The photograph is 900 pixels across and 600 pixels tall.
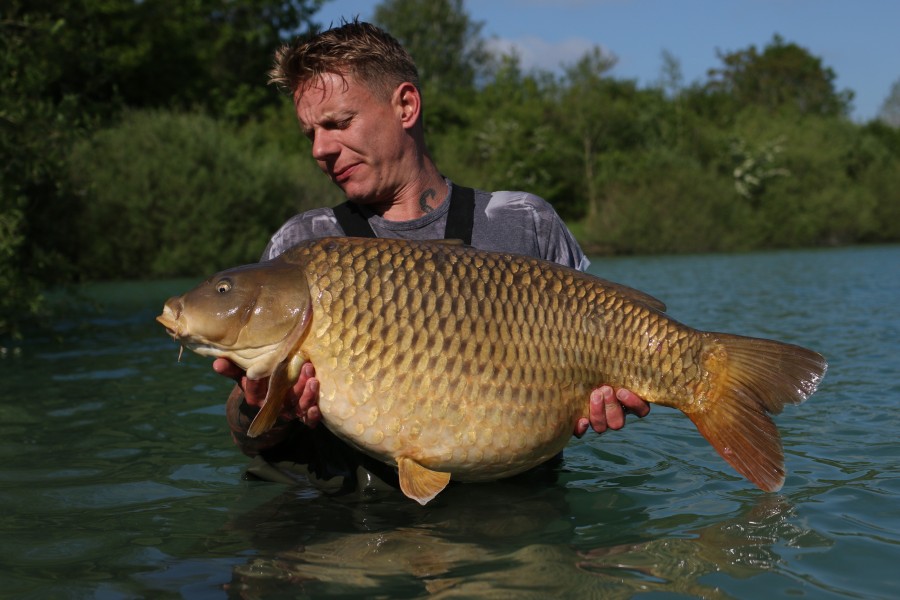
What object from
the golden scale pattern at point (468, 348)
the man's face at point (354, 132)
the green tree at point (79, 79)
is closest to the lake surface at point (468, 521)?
the golden scale pattern at point (468, 348)

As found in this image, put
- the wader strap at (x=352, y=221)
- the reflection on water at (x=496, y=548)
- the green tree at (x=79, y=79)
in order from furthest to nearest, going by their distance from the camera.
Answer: the green tree at (x=79, y=79)
the wader strap at (x=352, y=221)
the reflection on water at (x=496, y=548)

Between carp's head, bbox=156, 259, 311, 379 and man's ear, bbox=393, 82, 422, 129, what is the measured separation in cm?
99

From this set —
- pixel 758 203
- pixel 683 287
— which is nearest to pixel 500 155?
pixel 758 203

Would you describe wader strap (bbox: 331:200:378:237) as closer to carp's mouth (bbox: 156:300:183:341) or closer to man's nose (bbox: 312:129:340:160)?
man's nose (bbox: 312:129:340:160)

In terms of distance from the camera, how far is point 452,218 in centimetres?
361

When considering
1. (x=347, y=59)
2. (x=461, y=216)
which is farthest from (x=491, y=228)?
(x=347, y=59)

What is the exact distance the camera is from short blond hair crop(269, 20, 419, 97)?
11.4 ft

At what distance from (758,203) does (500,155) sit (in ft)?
38.5

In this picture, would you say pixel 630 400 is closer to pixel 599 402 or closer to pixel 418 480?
pixel 599 402

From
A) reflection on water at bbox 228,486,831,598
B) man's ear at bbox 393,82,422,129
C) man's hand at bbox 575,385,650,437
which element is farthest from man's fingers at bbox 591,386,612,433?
man's ear at bbox 393,82,422,129

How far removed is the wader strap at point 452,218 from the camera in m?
3.58

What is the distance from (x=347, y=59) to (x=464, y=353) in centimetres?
126

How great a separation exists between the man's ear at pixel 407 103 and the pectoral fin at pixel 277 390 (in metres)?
1.18

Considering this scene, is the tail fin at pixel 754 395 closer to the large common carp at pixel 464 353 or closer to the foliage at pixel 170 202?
the large common carp at pixel 464 353
